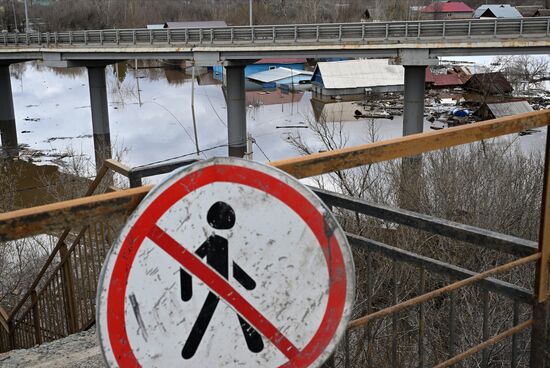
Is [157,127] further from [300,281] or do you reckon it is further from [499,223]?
[300,281]

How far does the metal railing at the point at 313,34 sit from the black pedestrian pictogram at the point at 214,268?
2512 cm

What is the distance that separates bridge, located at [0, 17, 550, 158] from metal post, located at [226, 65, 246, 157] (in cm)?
5

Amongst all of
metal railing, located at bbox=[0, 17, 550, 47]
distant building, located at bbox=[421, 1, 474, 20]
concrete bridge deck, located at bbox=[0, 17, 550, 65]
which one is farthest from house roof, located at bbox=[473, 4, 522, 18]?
concrete bridge deck, located at bbox=[0, 17, 550, 65]

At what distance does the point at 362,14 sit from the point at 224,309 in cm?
8353

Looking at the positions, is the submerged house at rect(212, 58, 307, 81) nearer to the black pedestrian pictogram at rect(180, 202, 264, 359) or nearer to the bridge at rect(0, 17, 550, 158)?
the bridge at rect(0, 17, 550, 158)

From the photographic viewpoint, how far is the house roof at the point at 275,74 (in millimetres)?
58566

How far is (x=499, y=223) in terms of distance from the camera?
1478 cm

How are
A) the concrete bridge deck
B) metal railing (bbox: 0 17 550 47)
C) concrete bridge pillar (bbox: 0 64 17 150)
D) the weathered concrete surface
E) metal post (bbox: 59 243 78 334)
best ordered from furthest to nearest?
concrete bridge pillar (bbox: 0 64 17 150) < the concrete bridge deck < metal railing (bbox: 0 17 550 47) < metal post (bbox: 59 243 78 334) < the weathered concrete surface

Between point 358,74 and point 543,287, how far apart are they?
51202 mm

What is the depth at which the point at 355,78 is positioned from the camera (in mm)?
52188

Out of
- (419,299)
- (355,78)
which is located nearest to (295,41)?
(355,78)

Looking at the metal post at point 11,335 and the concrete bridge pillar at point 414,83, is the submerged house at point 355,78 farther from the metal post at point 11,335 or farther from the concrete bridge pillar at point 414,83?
the metal post at point 11,335

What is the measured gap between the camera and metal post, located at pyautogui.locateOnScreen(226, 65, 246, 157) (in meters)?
32.1

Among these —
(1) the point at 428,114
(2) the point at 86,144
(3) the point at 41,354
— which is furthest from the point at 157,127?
(3) the point at 41,354
